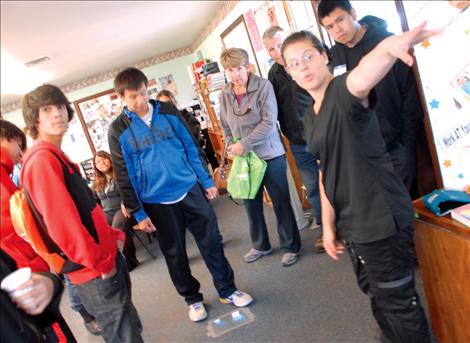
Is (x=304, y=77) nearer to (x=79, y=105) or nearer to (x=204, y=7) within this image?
(x=204, y=7)

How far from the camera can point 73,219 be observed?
4.19 feet

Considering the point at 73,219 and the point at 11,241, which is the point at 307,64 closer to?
the point at 73,219

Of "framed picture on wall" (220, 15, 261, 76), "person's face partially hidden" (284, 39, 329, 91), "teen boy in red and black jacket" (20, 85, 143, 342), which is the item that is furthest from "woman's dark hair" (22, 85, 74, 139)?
"framed picture on wall" (220, 15, 261, 76)

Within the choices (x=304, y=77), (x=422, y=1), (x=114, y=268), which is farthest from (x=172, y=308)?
(x=422, y=1)

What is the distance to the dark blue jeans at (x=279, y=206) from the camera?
2400 mm

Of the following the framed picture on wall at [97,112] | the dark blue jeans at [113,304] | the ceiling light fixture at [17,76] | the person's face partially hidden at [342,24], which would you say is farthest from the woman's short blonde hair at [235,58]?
the framed picture on wall at [97,112]

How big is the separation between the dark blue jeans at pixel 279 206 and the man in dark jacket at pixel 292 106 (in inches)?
9.0

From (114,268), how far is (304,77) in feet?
3.39

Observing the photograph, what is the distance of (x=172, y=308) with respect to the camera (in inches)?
101

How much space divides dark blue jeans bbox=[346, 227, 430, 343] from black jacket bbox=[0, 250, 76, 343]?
0.93 meters

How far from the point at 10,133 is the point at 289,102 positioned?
1627 mm

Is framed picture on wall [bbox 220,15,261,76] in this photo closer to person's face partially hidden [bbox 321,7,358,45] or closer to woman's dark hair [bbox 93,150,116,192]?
woman's dark hair [bbox 93,150,116,192]

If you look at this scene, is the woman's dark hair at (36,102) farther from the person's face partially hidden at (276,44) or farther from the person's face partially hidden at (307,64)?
the person's face partially hidden at (276,44)

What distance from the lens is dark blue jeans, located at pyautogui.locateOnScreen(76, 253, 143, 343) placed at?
1430 mm
